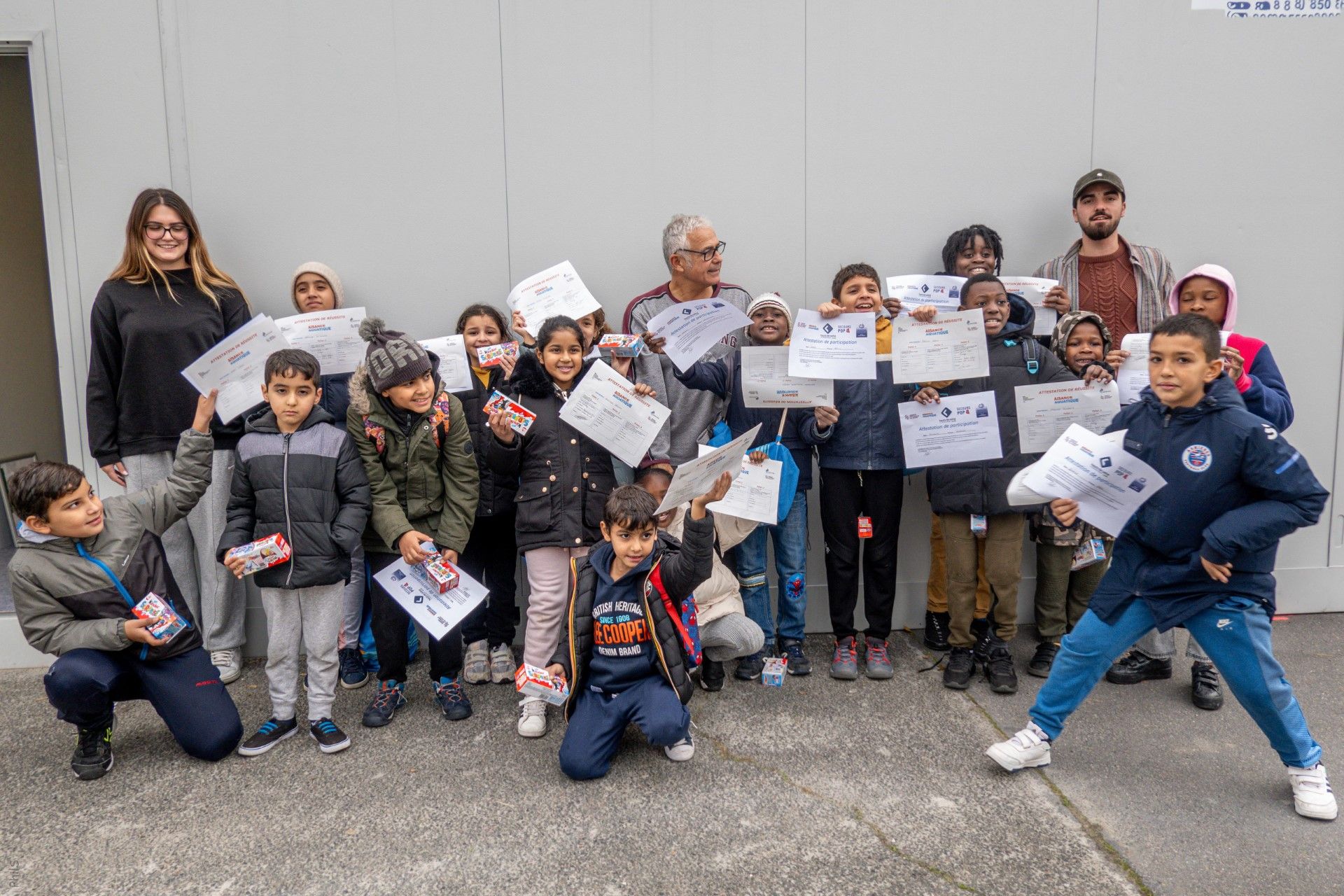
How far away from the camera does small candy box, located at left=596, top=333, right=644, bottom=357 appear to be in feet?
12.1

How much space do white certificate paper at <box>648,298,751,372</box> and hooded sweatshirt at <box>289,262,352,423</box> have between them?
162cm

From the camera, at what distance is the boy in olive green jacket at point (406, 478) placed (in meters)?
3.53

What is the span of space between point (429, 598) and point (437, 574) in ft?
0.47

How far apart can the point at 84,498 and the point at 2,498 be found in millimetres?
3917

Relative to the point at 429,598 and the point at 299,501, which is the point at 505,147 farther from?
the point at 429,598

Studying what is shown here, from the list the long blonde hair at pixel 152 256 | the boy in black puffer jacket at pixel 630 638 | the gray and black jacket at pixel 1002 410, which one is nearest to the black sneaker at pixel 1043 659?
the gray and black jacket at pixel 1002 410

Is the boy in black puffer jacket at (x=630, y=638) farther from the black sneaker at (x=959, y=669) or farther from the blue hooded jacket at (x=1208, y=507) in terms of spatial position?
the blue hooded jacket at (x=1208, y=507)

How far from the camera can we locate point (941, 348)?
380cm

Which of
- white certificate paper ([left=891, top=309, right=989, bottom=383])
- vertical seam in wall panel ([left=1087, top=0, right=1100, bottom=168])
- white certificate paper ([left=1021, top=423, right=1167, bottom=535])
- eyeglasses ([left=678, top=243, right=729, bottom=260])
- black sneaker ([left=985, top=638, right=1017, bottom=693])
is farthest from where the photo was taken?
vertical seam in wall panel ([left=1087, top=0, right=1100, bottom=168])

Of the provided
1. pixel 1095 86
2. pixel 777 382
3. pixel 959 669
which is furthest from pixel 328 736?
pixel 1095 86

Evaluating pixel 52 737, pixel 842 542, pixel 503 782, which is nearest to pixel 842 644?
pixel 842 542

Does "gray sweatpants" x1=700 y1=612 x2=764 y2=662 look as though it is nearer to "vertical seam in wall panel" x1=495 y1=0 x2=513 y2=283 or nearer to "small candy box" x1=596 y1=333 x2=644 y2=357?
"small candy box" x1=596 y1=333 x2=644 y2=357

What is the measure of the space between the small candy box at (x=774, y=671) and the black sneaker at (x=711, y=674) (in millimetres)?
233

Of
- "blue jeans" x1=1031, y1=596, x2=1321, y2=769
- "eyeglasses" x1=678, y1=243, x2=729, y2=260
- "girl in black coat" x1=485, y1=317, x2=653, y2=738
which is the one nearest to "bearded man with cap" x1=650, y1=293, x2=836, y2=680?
"eyeglasses" x1=678, y1=243, x2=729, y2=260
